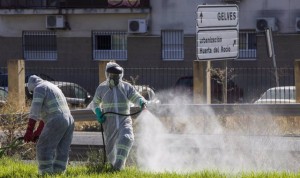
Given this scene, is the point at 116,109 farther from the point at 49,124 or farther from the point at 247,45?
the point at 247,45

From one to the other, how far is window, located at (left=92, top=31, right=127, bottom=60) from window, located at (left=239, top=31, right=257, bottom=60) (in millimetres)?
5473

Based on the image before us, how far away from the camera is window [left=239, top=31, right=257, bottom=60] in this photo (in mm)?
35469

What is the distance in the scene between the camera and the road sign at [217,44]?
42.1 ft

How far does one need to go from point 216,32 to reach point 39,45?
2618 cm

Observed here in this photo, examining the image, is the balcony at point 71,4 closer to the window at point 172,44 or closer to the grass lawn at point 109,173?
the window at point 172,44

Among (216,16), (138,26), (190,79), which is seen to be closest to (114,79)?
(216,16)

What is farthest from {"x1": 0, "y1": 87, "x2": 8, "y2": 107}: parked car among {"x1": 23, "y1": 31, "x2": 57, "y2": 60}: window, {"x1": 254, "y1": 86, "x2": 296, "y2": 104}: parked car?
{"x1": 23, "y1": 31, "x2": 57, "y2": 60}: window

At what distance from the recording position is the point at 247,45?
3566 cm

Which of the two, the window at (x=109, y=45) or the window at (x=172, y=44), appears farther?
the window at (x=109, y=45)

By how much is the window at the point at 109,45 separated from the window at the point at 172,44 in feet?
6.32

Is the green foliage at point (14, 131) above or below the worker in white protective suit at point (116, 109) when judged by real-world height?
below

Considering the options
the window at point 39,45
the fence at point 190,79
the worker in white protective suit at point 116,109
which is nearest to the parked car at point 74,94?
the fence at point 190,79

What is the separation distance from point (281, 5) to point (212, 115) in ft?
66.8

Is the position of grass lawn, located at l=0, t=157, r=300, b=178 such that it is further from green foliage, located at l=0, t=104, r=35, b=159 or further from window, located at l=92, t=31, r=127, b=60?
window, located at l=92, t=31, r=127, b=60
